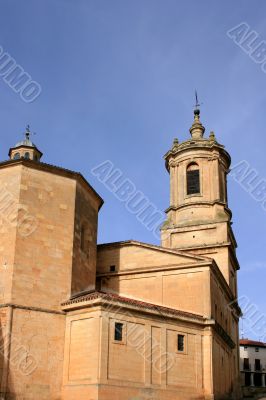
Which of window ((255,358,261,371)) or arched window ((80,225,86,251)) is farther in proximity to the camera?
window ((255,358,261,371))

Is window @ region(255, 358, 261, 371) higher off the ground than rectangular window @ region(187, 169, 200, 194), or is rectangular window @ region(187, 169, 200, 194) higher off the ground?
rectangular window @ region(187, 169, 200, 194)

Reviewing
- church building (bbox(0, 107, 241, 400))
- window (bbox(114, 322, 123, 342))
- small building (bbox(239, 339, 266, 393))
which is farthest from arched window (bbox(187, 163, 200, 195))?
small building (bbox(239, 339, 266, 393))

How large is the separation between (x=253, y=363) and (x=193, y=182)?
38925mm

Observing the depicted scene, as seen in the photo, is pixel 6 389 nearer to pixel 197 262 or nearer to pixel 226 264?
pixel 197 262

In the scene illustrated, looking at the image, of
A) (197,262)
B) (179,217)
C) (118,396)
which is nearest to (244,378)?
(179,217)

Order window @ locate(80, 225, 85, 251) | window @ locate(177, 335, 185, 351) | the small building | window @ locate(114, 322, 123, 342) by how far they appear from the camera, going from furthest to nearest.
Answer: the small building
window @ locate(80, 225, 85, 251)
window @ locate(177, 335, 185, 351)
window @ locate(114, 322, 123, 342)

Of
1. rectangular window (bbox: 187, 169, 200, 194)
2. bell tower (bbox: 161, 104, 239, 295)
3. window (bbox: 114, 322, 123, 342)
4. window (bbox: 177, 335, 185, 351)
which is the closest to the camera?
window (bbox: 114, 322, 123, 342)

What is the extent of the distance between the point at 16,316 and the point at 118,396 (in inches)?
224

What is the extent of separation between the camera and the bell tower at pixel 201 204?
1467 inches

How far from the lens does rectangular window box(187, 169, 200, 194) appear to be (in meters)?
40.7

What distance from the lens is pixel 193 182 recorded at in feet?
135

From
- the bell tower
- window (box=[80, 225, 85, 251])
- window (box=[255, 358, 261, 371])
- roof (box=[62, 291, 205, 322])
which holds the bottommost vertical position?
window (box=[255, 358, 261, 371])

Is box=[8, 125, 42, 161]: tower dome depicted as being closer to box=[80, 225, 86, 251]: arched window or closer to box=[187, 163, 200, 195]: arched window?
box=[80, 225, 86, 251]: arched window

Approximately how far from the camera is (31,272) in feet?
82.0
